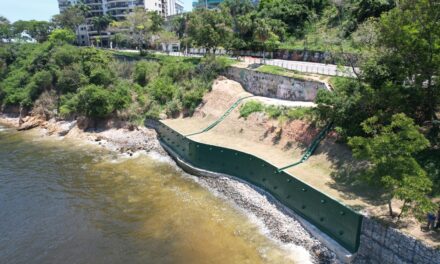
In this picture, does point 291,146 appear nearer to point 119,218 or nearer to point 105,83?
point 119,218

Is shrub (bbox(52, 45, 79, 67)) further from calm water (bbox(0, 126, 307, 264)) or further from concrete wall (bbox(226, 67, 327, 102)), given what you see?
concrete wall (bbox(226, 67, 327, 102))

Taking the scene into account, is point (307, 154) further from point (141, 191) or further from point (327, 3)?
point (327, 3)

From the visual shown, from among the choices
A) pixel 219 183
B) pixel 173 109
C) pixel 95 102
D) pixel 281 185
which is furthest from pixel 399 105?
pixel 95 102

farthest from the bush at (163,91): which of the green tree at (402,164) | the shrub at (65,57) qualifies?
the green tree at (402,164)

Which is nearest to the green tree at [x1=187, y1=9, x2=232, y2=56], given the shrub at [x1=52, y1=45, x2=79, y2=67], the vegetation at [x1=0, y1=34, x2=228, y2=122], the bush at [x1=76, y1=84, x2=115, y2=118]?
the vegetation at [x1=0, y1=34, x2=228, y2=122]

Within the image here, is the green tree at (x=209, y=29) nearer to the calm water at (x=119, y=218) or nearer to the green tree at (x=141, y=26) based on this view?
the green tree at (x=141, y=26)
